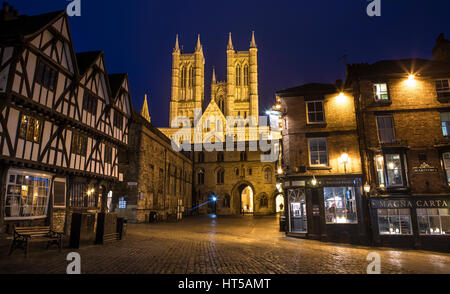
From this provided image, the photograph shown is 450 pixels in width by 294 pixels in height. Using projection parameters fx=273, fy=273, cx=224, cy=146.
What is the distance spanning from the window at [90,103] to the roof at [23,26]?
13.7 ft

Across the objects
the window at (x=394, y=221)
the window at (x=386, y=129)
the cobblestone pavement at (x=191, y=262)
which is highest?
the window at (x=386, y=129)

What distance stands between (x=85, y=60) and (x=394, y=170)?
19.5 m

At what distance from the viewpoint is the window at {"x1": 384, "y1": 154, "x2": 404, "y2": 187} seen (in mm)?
15211

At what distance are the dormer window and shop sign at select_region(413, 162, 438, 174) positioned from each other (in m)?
4.28

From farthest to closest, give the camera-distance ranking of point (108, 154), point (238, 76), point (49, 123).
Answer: point (238, 76) < point (108, 154) < point (49, 123)

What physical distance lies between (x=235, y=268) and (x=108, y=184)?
15.3 meters

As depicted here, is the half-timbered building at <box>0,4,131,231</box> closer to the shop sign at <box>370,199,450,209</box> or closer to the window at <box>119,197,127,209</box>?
the window at <box>119,197,127,209</box>

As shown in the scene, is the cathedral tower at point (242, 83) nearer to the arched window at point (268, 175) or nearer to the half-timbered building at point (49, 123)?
the arched window at point (268, 175)

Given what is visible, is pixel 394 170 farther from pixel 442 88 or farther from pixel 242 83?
pixel 242 83

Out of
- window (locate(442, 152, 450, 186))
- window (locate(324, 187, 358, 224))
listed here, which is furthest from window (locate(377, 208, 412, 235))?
window (locate(442, 152, 450, 186))

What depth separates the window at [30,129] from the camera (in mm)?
11984

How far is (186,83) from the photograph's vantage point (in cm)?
7812

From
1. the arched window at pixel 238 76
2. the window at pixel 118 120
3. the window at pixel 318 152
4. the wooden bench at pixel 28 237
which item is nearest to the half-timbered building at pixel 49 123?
the window at pixel 118 120

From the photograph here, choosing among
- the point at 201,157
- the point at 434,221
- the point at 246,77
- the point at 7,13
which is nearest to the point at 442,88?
the point at 434,221
